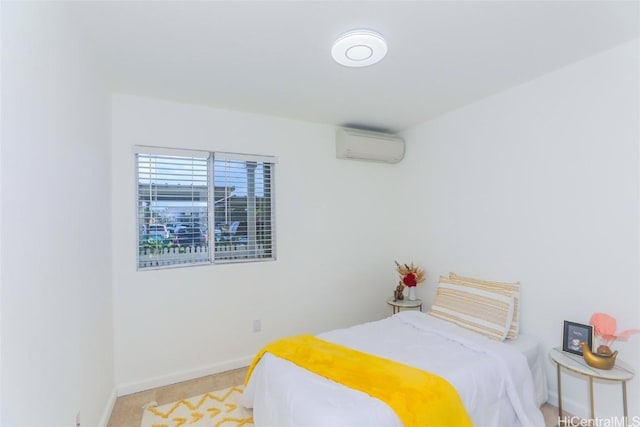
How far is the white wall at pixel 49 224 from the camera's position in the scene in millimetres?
1036

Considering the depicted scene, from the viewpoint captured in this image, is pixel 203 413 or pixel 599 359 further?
pixel 203 413

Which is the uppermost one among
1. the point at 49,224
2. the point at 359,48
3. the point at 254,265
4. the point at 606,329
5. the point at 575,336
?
the point at 359,48

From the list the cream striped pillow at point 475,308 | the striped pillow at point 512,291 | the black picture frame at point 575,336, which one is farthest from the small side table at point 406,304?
the black picture frame at point 575,336

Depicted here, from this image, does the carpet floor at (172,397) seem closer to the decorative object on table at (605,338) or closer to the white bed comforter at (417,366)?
the white bed comforter at (417,366)

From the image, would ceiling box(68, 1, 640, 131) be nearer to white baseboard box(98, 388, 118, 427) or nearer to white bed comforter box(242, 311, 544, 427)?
white bed comforter box(242, 311, 544, 427)

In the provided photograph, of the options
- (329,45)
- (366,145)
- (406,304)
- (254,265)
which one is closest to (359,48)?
(329,45)

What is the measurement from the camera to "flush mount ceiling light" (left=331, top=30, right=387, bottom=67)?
73.0 inches

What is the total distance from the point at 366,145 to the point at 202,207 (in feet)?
5.93

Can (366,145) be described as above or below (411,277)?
above

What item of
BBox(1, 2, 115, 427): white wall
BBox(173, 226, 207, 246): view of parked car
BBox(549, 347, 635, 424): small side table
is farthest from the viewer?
BBox(173, 226, 207, 246): view of parked car

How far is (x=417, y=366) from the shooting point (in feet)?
6.55

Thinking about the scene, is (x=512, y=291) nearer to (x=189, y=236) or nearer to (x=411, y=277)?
(x=411, y=277)

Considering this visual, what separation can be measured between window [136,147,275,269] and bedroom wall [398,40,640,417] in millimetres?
1888

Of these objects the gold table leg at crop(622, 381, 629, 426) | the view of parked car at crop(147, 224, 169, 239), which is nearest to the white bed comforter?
the gold table leg at crop(622, 381, 629, 426)
